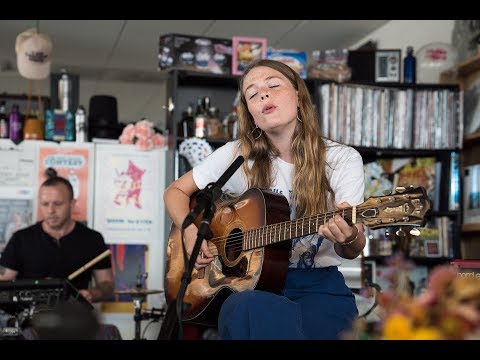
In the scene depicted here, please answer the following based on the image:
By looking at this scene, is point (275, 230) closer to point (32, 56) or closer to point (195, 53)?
point (195, 53)

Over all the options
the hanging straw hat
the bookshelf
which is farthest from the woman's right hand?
the hanging straw hat

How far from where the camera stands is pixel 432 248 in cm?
420

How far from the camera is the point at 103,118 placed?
4695 millimetres

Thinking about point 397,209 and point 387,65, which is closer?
point 397,209

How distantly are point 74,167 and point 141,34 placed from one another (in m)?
2.29

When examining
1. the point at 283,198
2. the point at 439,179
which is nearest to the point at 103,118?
the point at 439,179

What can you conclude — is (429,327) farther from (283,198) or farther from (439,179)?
(439,179)

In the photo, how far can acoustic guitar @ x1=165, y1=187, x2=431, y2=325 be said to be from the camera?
5.17 ft

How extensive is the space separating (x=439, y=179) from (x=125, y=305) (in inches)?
75.4

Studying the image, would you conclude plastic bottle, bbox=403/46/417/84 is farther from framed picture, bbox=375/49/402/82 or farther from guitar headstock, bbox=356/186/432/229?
guitar headstock, bbox=356/186/432/229

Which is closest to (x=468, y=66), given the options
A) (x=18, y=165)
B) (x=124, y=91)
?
(x=18, y=165)

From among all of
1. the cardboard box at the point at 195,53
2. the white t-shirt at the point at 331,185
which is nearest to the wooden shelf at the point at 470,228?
the cardboard box at the point at 195,53

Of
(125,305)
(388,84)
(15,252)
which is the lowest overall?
(125,305)

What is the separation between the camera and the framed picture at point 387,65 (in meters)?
4.39
